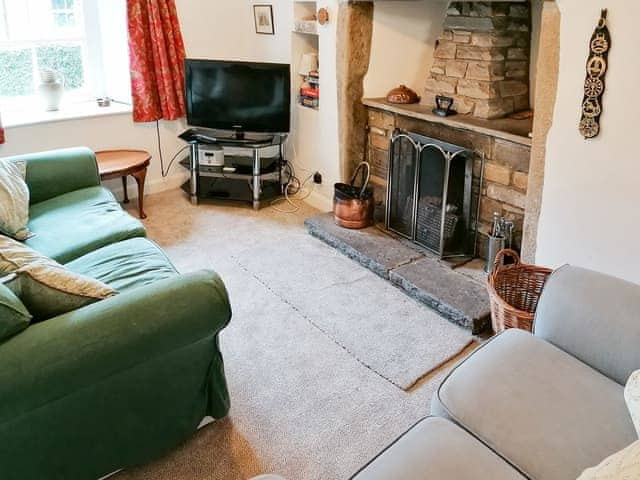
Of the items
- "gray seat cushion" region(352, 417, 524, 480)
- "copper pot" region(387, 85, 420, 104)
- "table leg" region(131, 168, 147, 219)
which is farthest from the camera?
"table leg" region(131, 168, 147, 219)

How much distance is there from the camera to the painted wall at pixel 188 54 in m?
3.88

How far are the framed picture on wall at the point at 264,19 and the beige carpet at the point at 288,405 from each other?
6.74ft

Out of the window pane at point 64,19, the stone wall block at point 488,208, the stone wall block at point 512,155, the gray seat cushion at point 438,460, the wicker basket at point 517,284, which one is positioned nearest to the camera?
the gray seat cushion at point 438,460

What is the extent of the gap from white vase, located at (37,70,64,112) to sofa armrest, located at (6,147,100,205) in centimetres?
116

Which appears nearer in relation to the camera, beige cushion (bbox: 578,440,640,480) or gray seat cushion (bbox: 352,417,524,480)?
beige cushion (bbox: 578,440,640,480)

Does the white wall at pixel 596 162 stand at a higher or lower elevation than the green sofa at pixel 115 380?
higher

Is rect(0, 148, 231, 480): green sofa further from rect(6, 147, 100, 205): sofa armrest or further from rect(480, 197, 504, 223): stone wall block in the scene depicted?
rect(480, 197, 504, 223): stone wall block

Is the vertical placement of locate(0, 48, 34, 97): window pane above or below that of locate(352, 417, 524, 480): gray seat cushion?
above

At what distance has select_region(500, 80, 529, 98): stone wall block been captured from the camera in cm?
320

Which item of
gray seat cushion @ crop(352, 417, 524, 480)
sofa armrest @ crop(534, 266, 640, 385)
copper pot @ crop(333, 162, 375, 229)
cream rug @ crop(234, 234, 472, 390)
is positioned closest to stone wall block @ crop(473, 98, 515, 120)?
copper pot @ crop(333, 162, 375, 229)

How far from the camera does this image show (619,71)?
2.24 m

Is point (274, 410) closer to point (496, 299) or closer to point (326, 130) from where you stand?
point (496, 299)

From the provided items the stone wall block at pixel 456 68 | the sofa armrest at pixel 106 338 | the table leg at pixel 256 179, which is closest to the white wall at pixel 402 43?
the stone wall block at pixel 456 68

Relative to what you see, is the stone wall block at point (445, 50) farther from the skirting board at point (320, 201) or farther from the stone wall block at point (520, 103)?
the skirting board at point (320, 201)
